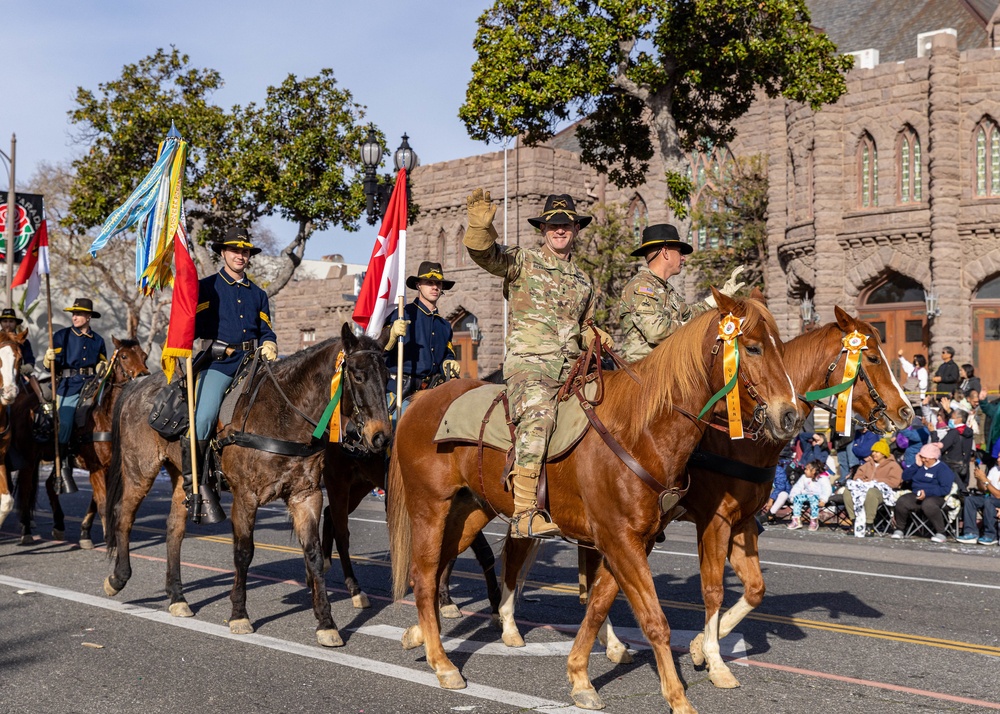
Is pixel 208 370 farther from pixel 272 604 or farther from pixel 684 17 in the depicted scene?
pixel 684 17

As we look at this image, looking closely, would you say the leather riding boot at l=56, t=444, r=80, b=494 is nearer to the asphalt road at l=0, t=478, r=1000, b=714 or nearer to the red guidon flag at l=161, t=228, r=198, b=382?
the asphalt road at l=0, t=478, r=1000, b=714

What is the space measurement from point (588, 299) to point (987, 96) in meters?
28.3

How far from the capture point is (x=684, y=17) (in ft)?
72.7

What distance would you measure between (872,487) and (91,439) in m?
11.2

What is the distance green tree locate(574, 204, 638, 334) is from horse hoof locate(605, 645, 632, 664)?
98.1 feet

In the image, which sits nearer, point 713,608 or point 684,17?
point 713,608

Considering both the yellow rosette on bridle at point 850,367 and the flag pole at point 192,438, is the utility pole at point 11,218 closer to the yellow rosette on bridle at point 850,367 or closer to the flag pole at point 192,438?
the flag pole at point 192,438

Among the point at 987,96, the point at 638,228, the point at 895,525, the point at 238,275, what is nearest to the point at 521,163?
the point at 638,228

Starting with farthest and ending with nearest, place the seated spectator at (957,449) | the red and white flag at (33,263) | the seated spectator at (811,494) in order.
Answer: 1. the seated spectator at (811,494)
2. the seated spectator at (957,449)
3. the red and white flag at (33,263)

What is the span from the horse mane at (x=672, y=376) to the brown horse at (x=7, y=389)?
25.8 feet

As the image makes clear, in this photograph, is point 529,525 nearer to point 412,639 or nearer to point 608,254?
point 412,639

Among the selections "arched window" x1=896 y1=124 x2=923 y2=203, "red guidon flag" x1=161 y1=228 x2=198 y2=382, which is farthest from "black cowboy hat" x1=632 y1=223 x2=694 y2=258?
"arched window" x1=896 y1=124 x2=923 y2=203

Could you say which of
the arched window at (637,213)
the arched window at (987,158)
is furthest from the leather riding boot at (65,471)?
the arched window at (637,213)

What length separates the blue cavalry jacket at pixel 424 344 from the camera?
38.6ft
